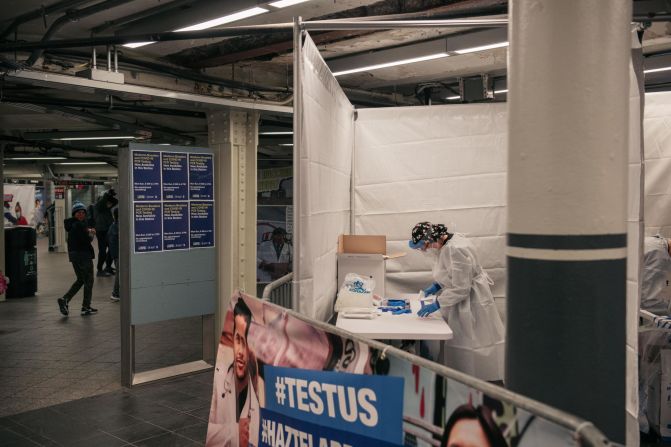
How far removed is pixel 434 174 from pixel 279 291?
2.33 meters

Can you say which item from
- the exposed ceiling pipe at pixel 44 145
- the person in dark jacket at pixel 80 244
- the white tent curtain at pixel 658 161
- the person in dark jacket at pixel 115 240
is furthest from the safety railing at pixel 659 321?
the exposed ceiling pipe at pixel 44 145

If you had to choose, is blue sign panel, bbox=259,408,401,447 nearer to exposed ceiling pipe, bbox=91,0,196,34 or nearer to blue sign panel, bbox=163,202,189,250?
exposed ceiling pipe, bbox=91,0,196,34

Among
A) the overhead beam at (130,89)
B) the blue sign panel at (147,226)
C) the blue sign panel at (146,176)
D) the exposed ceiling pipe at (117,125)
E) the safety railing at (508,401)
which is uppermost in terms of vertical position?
the exposed ceiling pipe at (117,125)

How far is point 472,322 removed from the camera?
4578 millimetres

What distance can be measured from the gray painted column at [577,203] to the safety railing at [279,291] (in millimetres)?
1861

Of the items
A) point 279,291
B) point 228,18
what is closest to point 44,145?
point 228,18

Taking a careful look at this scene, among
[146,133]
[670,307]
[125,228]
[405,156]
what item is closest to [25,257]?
[146,133]

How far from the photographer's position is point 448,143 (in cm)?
558

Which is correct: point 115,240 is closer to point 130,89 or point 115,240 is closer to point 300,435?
point 130,89

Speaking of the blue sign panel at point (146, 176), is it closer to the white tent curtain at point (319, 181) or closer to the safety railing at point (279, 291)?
the white tent curtain at point (319, 181)

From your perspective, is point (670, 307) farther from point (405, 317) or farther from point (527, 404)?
point (527, 404)

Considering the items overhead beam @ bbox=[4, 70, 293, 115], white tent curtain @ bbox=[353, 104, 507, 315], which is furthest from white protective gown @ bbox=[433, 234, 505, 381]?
overhead beam @ bbox=[4, 70, 293, 115]

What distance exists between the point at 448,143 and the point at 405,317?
2.08 m

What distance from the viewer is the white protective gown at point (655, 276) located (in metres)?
4.39
